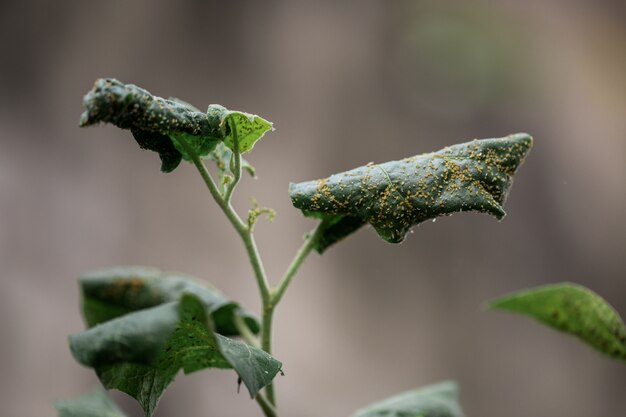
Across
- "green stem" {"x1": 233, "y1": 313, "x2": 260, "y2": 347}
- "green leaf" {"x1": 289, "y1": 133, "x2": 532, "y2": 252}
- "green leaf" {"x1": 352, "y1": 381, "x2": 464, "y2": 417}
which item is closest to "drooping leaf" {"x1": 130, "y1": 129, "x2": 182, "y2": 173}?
"green leaf" {"x1": 289, "y1": 133, "x2": 532, "y2": 252}

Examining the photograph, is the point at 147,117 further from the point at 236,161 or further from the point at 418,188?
the point at 418,188

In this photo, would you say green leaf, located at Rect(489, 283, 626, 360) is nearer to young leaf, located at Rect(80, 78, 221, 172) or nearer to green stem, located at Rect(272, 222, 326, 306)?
green stem, located at Rect(272, 222, 326, 306)

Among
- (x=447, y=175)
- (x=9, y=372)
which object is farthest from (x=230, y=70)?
(x=447, y=175)

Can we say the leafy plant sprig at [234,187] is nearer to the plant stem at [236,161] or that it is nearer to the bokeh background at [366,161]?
the plant stem at [236,161]

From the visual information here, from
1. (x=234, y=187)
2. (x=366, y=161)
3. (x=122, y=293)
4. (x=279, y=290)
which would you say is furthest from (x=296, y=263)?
(x=366, y=161)

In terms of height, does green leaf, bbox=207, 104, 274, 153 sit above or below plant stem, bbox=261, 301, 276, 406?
above

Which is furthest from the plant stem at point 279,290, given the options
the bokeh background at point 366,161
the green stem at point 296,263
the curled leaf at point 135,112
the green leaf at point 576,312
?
the bokeh background at point 366,161
